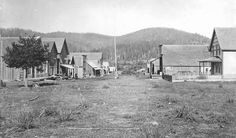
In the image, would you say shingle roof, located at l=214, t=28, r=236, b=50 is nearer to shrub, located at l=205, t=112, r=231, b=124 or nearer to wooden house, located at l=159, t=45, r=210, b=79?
wooden house, located at l=159, t=45, r=210, b=79

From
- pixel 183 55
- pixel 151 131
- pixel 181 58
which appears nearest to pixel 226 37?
pixel 181 58

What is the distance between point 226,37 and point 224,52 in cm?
332

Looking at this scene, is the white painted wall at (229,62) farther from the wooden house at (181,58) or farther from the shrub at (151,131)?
the shrub at (151,131)

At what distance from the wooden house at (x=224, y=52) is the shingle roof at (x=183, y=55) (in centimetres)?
869

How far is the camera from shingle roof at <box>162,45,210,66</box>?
54097 millimetres

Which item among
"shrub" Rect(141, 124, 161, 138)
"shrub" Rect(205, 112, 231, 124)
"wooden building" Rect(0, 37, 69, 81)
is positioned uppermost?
"wooden building" Rect(0, 37, 69, 81)

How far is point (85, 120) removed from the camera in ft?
26.7

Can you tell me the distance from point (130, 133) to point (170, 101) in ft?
21.2

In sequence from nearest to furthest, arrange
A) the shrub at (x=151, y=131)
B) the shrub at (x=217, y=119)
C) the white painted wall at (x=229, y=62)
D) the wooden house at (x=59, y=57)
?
the shrub at (x=151, y=131) → the shrub at (x=217, y=119) → the white painted wall at (x=229, y=62) → the wooden house at (x=59, y=57)

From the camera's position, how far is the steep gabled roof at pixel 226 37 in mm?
42438

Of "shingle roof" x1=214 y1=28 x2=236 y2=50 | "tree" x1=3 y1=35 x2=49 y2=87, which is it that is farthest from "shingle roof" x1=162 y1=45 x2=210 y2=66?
"tree" x1=3 y1=35 x2=49 y2=87

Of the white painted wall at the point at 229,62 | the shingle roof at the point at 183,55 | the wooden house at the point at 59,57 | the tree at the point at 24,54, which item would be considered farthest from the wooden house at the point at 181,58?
the tree at the point at 24,54

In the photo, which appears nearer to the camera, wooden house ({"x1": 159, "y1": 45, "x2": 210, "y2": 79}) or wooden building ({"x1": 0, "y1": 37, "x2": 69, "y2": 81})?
wooden building ({"x1": 0, "y1": 37, "x2": 69, "y2": 81})

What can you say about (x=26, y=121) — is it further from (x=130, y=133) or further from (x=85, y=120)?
(x=130, y=133)
